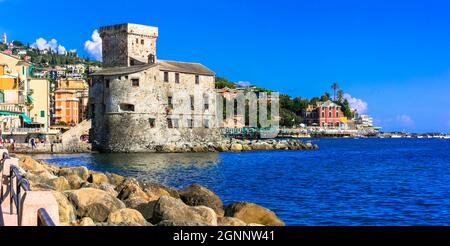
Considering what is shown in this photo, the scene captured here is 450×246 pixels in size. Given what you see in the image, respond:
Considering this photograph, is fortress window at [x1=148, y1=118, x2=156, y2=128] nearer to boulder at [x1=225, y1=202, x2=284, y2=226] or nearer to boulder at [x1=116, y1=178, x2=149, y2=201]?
boulder at [x1=116, y1=178, x2=149, y2=201]

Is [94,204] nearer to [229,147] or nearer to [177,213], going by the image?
[177,213]

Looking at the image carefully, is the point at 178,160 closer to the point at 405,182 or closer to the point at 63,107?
the point at 405,182

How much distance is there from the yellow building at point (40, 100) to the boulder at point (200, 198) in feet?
162

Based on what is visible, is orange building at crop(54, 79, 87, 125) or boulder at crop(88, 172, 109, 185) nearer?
boulder at crop(88, 172, 109, 185)

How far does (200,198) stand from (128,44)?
130 feet

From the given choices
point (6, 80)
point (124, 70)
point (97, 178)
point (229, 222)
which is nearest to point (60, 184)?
point (97, 178)

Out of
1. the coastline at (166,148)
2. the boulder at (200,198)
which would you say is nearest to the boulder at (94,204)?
Answer: the boulder at (200,198)

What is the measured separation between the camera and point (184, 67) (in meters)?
54.6

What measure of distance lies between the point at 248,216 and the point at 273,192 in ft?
35.0

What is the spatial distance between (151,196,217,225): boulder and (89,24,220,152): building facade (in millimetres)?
38154

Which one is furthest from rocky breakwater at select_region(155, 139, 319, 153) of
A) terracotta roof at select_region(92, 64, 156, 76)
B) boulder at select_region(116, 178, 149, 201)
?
boulder at select_region(116, 178, 149, 201)

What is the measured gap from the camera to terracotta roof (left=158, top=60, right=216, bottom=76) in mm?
51750

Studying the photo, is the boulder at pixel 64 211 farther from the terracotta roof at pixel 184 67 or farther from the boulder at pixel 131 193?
the terracotta roof at pixel 184 67

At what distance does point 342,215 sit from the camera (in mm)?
17406
